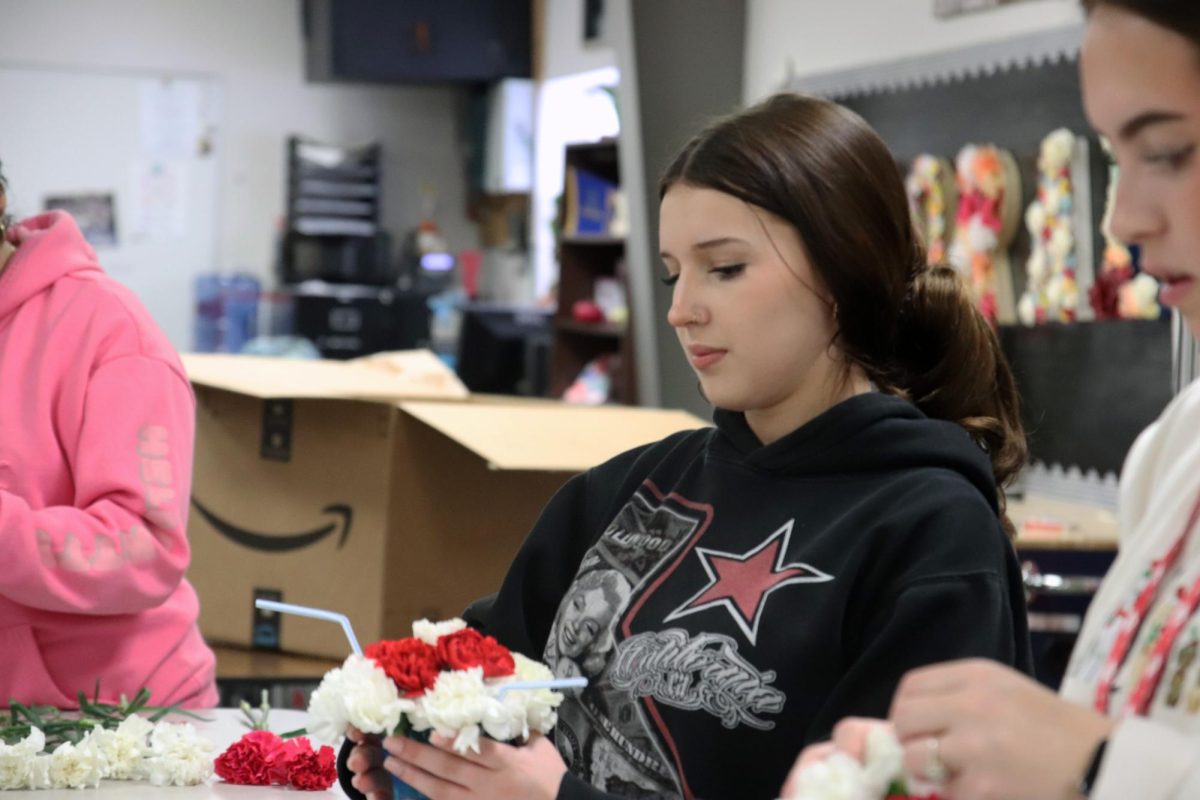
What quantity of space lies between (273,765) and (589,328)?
5.02 m

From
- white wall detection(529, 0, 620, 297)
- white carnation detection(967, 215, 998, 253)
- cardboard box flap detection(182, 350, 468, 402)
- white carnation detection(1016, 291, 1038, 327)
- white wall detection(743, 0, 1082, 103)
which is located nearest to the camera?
cardboard box flap detection(182, 350, 468, 402)

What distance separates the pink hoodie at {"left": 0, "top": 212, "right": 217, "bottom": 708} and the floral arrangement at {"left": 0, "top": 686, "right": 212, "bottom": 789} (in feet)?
0.63

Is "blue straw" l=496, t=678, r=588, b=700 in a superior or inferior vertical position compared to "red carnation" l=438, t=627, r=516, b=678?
inferior

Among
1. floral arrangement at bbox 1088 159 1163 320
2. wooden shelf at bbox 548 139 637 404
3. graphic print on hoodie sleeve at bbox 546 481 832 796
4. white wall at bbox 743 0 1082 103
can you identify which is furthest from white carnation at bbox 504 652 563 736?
wooden shelf at bbox 548 139 637 404

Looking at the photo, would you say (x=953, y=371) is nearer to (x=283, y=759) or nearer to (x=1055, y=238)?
(x=283, y=759)

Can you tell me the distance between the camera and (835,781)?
2.70ft

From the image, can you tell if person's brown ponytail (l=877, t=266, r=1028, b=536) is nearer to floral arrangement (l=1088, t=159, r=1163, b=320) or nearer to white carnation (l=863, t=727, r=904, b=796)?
white carnation (l=863, t=727, r=904, b=796)

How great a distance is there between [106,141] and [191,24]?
0.80 metres

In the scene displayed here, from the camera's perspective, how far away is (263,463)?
2.63 meters

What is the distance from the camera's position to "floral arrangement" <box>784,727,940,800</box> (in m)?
0.82

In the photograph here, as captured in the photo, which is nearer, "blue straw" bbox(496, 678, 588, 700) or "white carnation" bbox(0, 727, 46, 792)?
"blue straw" bbox(496, 678, 588, 700)

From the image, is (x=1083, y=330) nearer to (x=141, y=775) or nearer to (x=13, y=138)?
(x=141, y=775)

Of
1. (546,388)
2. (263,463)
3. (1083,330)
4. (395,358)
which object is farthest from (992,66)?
(546,388)

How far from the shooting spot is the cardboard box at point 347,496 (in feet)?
8.07
